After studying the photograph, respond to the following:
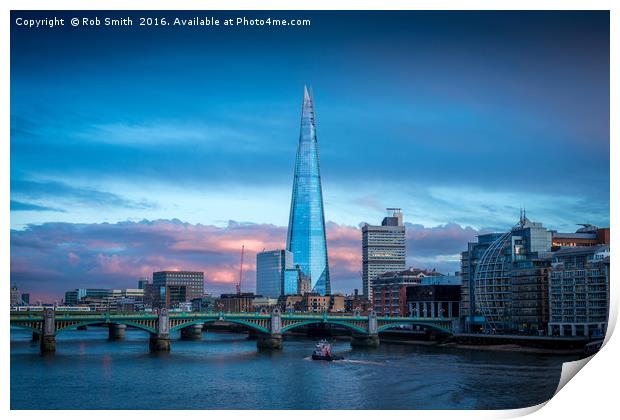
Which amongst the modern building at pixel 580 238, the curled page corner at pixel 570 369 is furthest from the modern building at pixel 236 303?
the curled page corner at pixel 570 369

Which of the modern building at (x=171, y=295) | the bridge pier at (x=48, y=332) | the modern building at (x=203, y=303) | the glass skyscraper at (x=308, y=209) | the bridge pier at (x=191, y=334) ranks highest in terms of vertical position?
the glass skyscraper at (x=308, y=209)

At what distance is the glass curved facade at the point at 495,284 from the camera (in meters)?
48.7

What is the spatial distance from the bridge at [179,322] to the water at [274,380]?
1.27 metres

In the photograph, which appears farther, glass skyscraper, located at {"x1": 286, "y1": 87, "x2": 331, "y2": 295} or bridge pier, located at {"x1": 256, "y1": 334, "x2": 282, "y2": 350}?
glass skyscraper, located at {"x1": 286, "y1": 87, "x2": 331, "y2": 295}

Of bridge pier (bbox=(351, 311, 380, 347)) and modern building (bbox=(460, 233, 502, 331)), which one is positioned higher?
modern building (bbox=(460, 233, 502, 331))

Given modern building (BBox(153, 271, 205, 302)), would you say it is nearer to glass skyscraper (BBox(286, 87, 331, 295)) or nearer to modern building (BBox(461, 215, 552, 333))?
glass skyscraper (BBox(286, 87, 331, 295))

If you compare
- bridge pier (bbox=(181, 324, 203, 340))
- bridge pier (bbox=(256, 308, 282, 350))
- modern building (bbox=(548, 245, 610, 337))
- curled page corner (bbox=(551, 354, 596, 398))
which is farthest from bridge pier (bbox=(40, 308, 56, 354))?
modern building (bbox=(548, 245, 610, 337))

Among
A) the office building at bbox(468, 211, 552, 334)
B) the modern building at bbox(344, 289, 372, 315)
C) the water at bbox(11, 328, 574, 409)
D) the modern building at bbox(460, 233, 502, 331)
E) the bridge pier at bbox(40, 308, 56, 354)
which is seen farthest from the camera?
the modern building at bbox(344, 289, 372, 315)

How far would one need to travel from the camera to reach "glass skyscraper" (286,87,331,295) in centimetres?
9931

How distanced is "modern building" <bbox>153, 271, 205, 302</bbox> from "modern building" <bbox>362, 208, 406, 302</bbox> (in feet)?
90.1

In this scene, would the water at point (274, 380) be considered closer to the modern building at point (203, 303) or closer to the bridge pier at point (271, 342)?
the bridge pier at point (271, 342)

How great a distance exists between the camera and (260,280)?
410 feet
